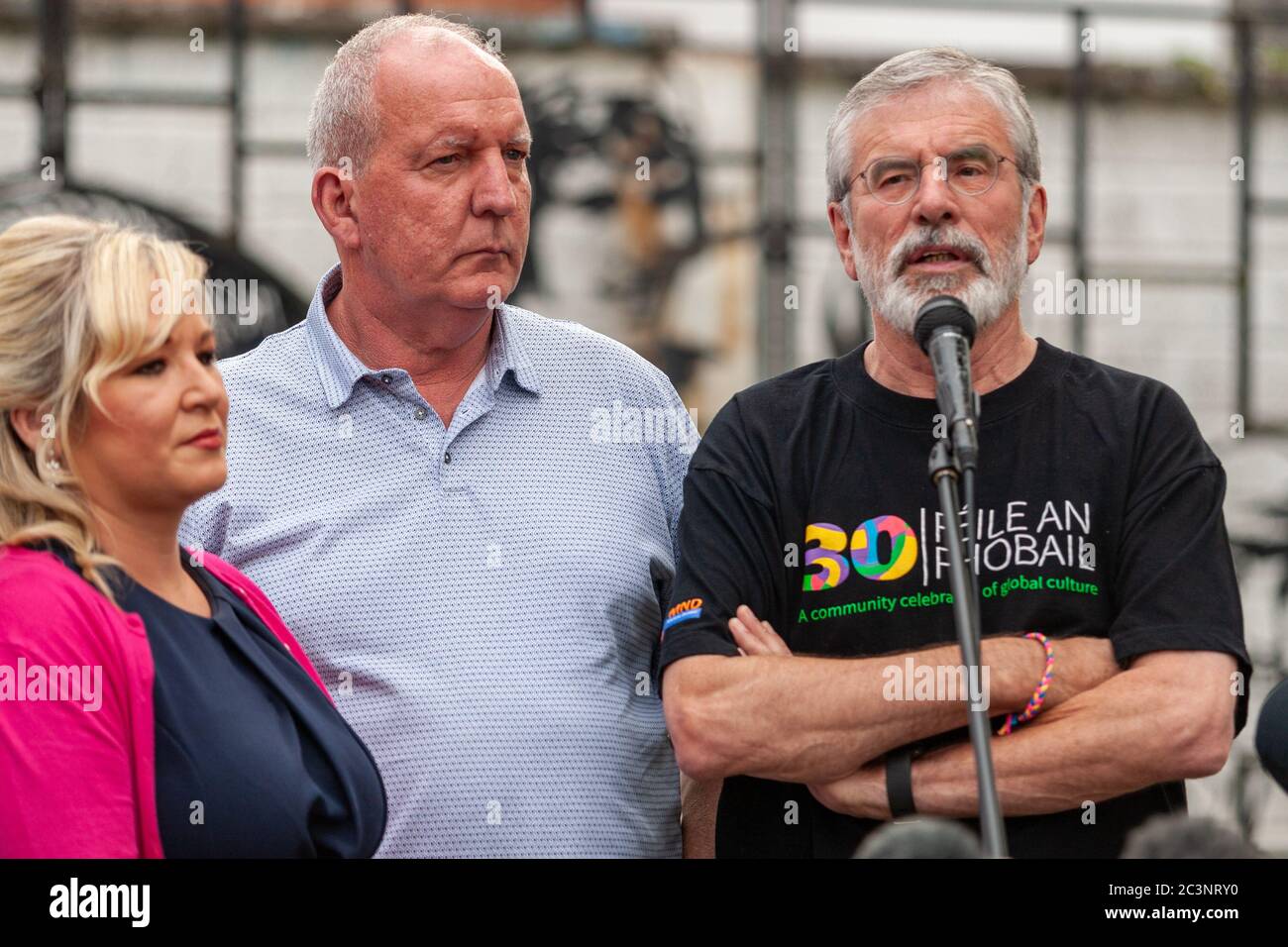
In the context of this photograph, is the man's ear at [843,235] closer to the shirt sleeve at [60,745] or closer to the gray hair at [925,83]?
the gray hair at [925,83]

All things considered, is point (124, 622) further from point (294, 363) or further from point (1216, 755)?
point (1216, 755)

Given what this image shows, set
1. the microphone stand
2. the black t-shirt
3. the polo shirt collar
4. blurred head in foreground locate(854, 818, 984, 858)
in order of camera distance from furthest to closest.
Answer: the polo shirt collar
the black t-shirt
the microphone stand
blurred head in foreground locate(854, 818, 984, 858)

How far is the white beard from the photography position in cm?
279

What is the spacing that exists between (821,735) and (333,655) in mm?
793

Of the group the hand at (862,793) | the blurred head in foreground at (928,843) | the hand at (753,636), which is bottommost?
the hand at (862,793)

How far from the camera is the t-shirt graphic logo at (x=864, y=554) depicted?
8.99ft

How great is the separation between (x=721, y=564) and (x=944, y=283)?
56cm

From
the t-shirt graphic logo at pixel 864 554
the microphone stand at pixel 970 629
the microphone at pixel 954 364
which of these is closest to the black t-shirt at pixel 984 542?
the t-shirt graphic logo at pixel 864 554

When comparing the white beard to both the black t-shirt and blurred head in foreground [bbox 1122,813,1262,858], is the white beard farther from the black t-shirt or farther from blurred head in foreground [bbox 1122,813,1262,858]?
blurred head in foreground [bbox 1122,813,1262,858]

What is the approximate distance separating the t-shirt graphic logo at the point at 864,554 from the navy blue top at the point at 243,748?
0.77 m

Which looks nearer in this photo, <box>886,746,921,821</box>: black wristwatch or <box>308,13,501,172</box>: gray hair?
<box>886,746,921,821</box>: black wristwatch

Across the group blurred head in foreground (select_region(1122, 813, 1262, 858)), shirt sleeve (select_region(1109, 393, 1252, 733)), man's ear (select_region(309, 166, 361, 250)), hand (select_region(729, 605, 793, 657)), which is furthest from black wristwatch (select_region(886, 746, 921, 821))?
man's ear (select_region(309, 166, 361, 250))

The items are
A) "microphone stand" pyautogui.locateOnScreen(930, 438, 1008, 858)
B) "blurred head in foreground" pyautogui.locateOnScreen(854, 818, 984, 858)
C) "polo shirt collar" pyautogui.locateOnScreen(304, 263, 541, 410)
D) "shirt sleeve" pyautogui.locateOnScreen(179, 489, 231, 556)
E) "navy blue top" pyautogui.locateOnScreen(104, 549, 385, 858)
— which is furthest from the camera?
"polo shirt collar" pyautogui.locateOnScreen(304, 263, 541, 410)
